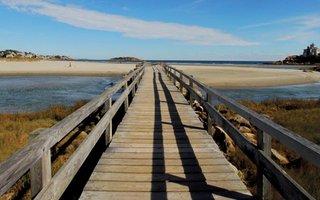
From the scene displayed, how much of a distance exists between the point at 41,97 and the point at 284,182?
80.0 ft

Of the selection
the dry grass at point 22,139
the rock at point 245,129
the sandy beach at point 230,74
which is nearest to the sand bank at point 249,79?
the sandy beach at point 230,74

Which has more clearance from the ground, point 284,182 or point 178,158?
point 284,182

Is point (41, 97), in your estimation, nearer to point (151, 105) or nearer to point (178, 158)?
point (151, 105)

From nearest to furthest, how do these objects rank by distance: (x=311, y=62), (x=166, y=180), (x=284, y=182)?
(x=284, y=182)
(x=166, y=180)
(x=311, y=62)

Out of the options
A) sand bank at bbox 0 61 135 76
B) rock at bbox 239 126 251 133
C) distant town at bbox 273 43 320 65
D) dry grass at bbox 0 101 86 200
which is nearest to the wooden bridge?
dry grass at bbox 0 101 86 200

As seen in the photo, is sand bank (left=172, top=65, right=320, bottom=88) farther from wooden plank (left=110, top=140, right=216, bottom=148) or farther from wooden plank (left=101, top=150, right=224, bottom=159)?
wooden plank (left=101, top=150, right=224, bottom=159)

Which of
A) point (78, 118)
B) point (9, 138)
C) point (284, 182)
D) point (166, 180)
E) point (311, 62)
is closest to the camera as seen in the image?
point (284, 182)

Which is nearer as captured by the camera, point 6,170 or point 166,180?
point 6,170

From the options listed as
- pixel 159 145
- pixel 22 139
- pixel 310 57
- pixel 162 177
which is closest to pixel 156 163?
pixel 162 177

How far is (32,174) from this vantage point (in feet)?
9.23

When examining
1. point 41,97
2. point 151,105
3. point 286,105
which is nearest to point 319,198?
point 151,105

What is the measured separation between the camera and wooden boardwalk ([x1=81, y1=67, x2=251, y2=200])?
4211 mm

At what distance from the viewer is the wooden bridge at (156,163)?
9.25 feet

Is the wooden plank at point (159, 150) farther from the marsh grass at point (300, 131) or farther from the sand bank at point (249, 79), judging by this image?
the sand bank at point (249, 79)
